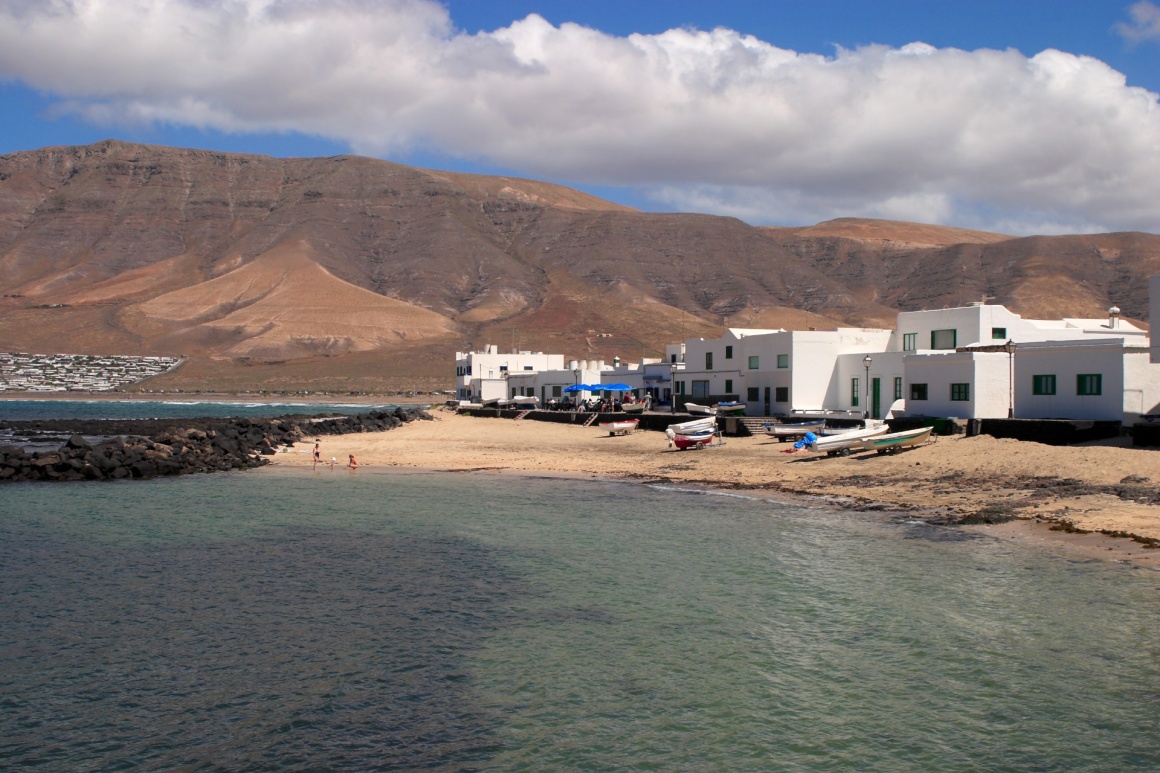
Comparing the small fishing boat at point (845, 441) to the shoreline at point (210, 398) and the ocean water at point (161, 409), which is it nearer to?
the ocean water at point (161, 409)

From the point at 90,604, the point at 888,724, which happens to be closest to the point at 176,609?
the point at 90,604

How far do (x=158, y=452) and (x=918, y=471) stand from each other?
30.6 m

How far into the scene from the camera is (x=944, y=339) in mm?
46219

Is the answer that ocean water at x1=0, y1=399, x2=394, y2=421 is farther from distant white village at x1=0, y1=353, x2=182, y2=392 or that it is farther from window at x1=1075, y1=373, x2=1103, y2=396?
window at x1=1075, y1=373, x2=1103, y2=396

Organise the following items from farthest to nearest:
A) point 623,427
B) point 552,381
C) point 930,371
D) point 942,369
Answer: point 552,381 < point 623,427 < point 930,371 < point 942,369

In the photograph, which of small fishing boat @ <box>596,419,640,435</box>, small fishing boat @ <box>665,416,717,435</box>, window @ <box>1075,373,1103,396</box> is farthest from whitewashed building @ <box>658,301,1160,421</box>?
small fishing boat @ <box>665,416,717,435</box>

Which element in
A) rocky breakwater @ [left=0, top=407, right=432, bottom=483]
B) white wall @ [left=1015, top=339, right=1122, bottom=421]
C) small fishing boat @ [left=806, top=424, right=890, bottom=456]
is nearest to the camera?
white wall @ [left=1015, top=339, right=1122, bottom=421]

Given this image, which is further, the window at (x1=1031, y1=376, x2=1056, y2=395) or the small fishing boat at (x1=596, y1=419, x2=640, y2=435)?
the small fishing boat at (x1=596, y1=419, x2=640, y2=435)

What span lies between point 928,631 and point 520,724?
662 cm

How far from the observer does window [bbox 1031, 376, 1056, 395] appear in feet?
111

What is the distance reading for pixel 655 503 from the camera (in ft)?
93.3

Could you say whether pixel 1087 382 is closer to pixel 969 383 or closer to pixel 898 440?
pixel 969 383

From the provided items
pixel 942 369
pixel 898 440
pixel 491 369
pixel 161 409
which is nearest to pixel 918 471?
pixel 898 440

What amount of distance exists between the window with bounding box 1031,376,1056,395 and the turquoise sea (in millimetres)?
14375
